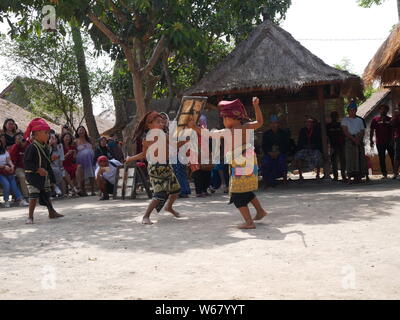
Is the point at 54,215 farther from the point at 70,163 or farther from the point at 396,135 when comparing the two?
the point at 396,135

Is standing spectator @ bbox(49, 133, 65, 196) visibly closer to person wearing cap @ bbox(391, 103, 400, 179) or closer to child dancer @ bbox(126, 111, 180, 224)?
child dancer @ bbox(126, 111, 180, 224)

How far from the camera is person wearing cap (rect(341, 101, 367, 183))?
13.7 metres

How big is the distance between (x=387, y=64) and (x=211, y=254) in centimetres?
901

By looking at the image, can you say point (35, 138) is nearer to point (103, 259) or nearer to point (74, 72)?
point (103, 259)

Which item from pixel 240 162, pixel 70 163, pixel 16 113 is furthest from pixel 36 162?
pixel 16 113

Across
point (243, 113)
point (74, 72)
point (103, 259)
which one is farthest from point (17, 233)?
point (74, 72)

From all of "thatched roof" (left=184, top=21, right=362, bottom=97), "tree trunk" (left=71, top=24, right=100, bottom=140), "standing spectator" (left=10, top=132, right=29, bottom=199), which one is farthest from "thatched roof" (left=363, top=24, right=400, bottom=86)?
"tree trunk" (left=71, top=24, right=100, bottom=140)

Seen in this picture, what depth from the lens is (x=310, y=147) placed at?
1455cm

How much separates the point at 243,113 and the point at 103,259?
9.26 feet

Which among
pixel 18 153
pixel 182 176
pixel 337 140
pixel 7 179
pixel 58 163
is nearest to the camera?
pixel 182 176

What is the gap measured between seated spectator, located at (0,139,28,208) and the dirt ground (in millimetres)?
3632

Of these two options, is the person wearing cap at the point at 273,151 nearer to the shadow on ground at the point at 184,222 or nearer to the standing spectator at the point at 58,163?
the shadow on ground at the point at 184,222

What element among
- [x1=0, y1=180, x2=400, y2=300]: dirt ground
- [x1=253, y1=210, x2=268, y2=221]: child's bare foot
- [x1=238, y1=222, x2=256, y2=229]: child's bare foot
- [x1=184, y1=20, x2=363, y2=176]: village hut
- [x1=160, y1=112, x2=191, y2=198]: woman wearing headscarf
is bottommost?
[x1=0, y1=180, x2=400, y2=300]: dirt ground

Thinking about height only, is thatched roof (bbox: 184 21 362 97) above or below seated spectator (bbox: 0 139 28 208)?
above
